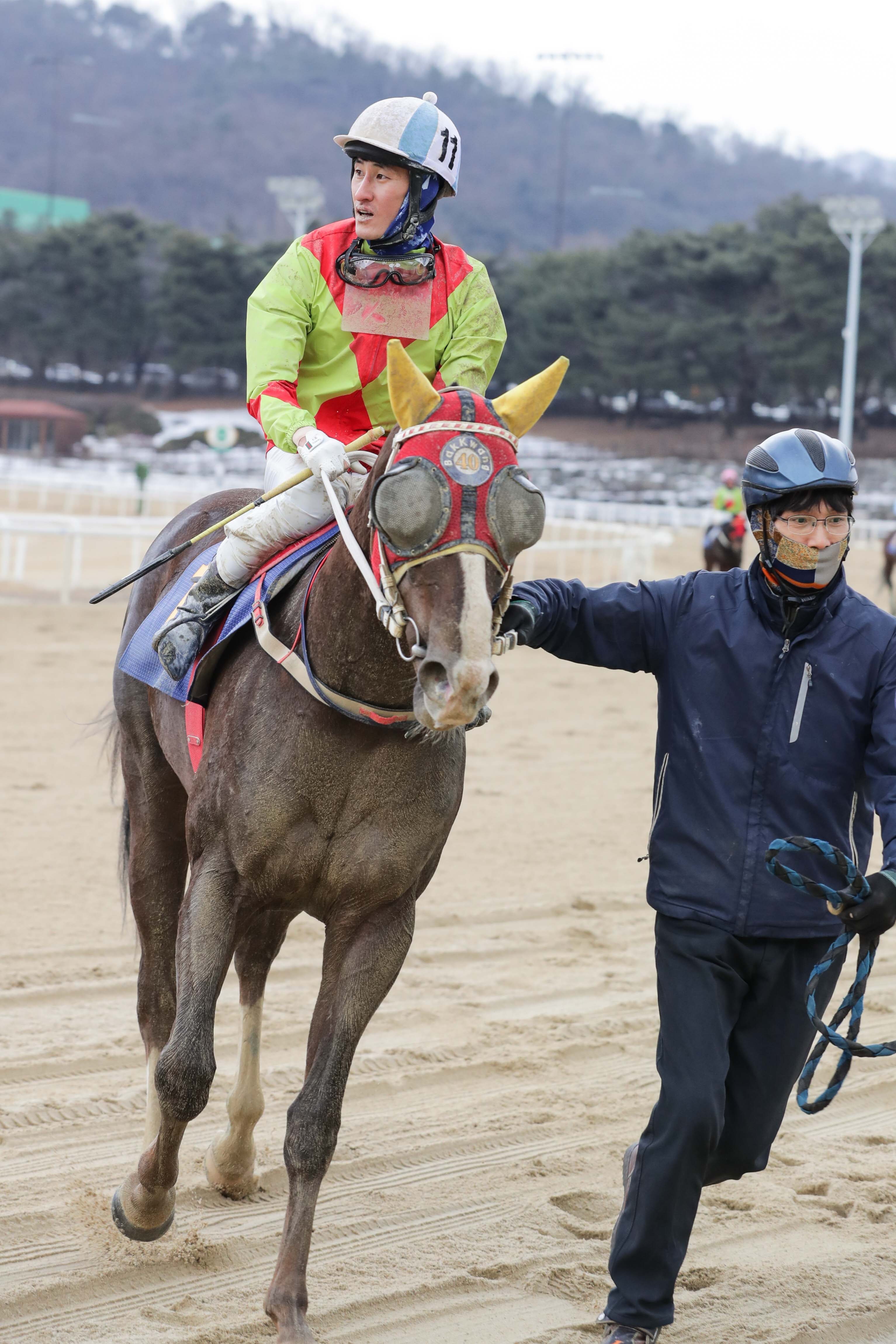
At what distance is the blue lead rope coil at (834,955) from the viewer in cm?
275

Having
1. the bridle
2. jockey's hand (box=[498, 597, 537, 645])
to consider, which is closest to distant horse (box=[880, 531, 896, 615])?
jockey's hand (box=[498, 597, 537, 645])

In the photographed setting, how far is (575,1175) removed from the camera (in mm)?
3867

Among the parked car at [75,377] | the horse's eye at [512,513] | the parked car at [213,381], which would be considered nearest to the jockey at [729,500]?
the horse's eye at [512,513]

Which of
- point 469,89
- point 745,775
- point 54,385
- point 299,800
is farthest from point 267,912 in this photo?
point 469,89

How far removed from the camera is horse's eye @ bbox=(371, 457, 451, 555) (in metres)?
2.51

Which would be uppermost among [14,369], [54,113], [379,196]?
[54,113]

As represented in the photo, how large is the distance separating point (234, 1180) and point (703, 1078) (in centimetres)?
135

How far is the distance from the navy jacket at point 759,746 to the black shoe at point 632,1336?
82cm

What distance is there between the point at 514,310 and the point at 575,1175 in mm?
50592

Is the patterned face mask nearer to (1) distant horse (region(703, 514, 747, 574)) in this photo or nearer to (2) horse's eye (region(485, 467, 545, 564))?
(2) horse's eye (region(485, 467, 545, 564))

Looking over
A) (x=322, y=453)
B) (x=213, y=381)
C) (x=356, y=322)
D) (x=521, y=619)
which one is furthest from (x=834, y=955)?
(x=213, y=381)

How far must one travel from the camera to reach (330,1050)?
10.0 feet

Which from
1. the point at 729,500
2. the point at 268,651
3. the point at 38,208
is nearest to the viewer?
the point at 268,651

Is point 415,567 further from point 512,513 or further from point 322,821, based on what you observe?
point 322,821
